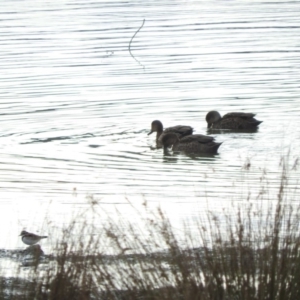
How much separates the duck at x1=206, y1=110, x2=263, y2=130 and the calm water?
227mm

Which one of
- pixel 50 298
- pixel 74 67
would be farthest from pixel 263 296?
pixel 74 67

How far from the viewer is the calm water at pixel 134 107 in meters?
13.5

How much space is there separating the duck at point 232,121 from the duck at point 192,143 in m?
1.28

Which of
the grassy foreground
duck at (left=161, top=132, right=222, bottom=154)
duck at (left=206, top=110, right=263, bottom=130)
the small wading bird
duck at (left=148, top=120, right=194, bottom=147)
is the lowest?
the grassy foreground

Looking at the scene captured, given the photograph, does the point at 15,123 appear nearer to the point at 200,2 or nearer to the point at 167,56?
the point at 167,56

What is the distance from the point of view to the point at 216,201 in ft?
42.3

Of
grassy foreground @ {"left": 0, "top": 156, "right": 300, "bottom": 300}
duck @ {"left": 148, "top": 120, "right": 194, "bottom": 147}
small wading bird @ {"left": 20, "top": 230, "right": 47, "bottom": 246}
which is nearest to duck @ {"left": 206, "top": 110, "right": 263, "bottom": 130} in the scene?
duck @ {"left": 148, "top": 120, "right": 194, "bottom": 147}

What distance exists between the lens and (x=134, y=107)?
2083 cm

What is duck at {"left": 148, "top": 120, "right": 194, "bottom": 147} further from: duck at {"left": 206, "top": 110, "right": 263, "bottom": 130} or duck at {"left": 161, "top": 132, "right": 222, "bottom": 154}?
duck at {"left": 206, "top": 110, "right": 263, "bottom": 130}

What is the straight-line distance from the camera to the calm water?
44.3 ft

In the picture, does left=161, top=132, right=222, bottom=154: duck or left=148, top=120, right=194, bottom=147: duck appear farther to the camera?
left=148, top=120, right=194, bottom=147: duck

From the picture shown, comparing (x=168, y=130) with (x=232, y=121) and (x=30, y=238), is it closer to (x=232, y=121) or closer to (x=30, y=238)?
(x=232, y=121)

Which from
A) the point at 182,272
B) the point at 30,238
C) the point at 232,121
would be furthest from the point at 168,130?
the point at 182,272

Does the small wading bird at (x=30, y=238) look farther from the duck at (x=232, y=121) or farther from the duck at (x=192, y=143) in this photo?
the duck at (x=232, y=121)
